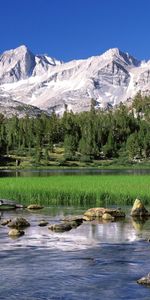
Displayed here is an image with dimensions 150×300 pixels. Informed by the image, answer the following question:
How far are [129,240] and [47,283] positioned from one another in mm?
11270

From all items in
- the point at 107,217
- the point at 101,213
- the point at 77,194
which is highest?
the point at 77,194

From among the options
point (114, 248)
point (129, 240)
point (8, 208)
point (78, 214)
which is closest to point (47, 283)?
point (114, 248)

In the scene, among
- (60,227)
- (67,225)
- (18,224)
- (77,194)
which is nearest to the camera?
(60,227)

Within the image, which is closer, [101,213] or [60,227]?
[60,227]

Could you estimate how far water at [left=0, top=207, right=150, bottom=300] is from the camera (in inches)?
832

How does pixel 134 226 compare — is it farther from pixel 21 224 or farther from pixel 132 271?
pixel 132 271

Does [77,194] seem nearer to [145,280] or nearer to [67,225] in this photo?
[67,225]

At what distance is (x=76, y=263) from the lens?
26062mm

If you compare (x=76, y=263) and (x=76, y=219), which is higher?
(x=76, y=219)

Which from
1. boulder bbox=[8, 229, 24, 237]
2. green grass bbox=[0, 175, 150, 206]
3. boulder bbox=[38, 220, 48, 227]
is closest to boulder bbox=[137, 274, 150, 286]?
boulder bbox=[8, 229, 24, 237]

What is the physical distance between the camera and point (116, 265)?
25.3 m

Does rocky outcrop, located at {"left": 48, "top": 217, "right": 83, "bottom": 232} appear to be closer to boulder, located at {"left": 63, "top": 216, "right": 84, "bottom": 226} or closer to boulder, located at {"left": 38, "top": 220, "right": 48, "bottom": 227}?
boulder, located at {"left": 63, "top": 216, "right": 84, "bottom": 226}

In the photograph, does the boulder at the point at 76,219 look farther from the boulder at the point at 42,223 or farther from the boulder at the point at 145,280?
the boulder at the point at 145,280

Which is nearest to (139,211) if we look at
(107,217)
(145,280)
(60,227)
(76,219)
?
(107,217)
